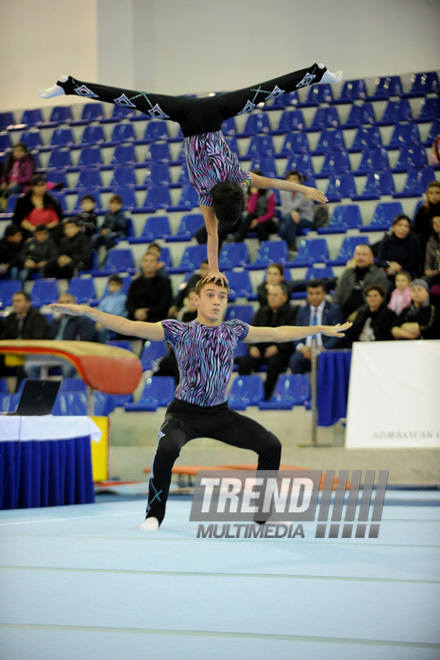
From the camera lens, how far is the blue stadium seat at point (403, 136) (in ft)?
36.4

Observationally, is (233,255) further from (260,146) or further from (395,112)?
(395,112)

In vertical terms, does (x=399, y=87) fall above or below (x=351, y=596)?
above

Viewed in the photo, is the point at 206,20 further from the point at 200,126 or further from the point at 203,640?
the point at 203,640

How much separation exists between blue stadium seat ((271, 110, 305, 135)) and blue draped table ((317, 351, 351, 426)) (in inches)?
221

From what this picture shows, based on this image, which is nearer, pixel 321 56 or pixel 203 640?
pixel 203 640

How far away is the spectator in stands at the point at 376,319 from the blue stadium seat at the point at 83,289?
395 centimetres

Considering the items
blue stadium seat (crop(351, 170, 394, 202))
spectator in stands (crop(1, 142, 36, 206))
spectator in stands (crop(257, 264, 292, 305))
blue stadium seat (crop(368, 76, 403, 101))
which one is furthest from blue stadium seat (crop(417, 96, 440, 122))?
spectator in stands (crop(1, 142, 36, 206))

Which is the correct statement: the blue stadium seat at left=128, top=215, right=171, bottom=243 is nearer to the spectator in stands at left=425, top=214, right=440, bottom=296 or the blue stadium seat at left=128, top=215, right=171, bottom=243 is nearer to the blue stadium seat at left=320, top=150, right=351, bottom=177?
the blue stadium seat at left=320, top=150, right=351, bottom=177

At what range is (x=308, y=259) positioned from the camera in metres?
9.80

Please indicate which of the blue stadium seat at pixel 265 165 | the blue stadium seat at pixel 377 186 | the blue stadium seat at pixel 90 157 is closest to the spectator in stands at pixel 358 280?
the blue stadium seat at pixel 377 186

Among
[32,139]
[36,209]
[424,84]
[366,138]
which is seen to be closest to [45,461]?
[36,209]

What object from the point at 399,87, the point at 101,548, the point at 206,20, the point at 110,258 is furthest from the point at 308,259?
the point at 101,548

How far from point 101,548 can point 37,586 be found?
0.98 m

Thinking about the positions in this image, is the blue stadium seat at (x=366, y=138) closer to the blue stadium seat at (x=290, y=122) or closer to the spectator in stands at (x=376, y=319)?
the blue stadium seat at (x=290, y=122)
